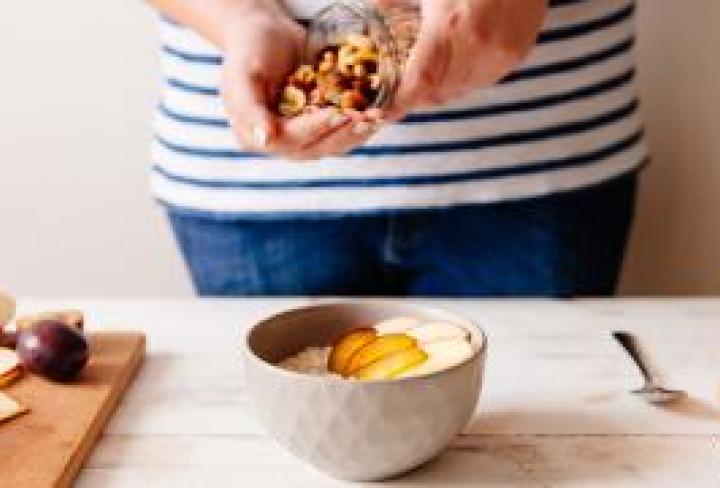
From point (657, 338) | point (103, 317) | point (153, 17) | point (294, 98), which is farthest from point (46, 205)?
point (657, 338)

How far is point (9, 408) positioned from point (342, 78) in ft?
0.79

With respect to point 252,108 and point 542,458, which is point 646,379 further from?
point 252,108

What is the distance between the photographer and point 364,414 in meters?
0.53

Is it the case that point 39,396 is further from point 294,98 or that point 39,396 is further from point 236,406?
point 294,98

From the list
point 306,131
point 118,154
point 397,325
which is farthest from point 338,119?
point 118,154

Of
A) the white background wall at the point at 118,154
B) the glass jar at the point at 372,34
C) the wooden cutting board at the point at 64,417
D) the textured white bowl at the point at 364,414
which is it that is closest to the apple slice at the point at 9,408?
the wooden cutting board at the point at 64,417

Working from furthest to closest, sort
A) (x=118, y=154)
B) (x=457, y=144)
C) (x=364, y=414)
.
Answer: (x=118, y=154), (x=457, y=144), (x=364, y=414)

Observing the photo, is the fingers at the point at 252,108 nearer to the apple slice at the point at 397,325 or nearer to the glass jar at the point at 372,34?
the glass jar at the point at 372,34

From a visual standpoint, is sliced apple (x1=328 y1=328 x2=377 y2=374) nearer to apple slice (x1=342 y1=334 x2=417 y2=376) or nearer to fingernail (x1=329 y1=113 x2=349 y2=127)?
apple slice (x1=342 y1=334 x2=417 y2=376)

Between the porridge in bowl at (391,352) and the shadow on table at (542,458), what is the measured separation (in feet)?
0.17

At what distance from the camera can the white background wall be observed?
3.67 feet

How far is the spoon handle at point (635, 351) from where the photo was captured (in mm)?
676

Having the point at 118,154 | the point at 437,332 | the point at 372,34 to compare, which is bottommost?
the point at 118,154

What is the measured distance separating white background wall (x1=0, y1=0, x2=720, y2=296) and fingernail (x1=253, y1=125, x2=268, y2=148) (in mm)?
457
